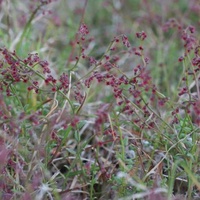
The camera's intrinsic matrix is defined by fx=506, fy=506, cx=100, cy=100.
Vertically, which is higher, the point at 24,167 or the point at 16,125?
the point at 16,125

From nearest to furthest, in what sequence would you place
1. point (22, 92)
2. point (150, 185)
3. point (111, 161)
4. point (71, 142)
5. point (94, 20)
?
1. point (150, 185)
2. point (111, 161)
3. point (71, 142)
4. point (22, 92)
5. point (94, 20)

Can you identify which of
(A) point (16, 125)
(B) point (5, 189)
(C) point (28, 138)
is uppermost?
(A) point (16, 125)

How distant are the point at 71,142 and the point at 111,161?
0.22 metres

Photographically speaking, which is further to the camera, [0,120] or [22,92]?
[22,92]

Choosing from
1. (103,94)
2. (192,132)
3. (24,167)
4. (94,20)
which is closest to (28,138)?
(24,167)

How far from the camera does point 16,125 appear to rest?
1479 mm

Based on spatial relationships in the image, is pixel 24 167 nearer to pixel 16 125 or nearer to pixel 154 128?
pixel 16 125

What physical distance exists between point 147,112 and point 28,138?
412mm

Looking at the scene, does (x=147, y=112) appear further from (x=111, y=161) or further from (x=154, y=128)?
(x=111, y=161)

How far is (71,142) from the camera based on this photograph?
2.00 m

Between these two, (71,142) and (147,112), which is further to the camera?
(71,142)

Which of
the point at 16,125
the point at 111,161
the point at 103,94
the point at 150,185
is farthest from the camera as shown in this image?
the point at 103,94

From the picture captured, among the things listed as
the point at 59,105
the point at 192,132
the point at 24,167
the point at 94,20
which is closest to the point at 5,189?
the point at 24,167

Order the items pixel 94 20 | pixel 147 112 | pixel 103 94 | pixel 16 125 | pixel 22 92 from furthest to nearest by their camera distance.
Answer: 1. pixel 94 20
2. pixel 103 94
3. pixel 22 92
4. pixel 147 112
5. pixel 16 125
